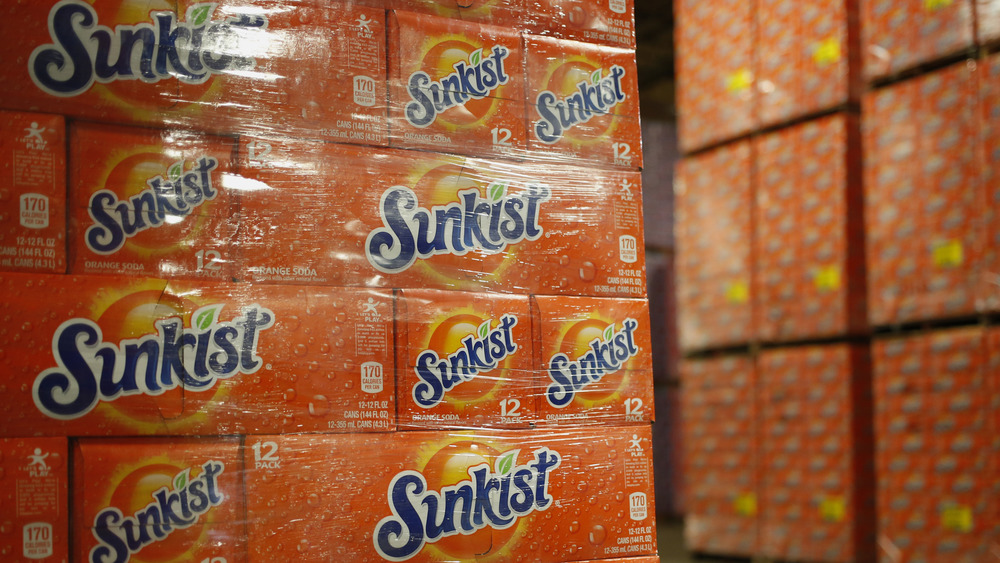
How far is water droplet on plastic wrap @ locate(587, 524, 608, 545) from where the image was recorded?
88.4 inches

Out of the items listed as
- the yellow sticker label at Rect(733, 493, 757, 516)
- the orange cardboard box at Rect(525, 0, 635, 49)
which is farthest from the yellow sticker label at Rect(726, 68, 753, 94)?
the orange cardboard box at Rect(525, 0, 635, 49)

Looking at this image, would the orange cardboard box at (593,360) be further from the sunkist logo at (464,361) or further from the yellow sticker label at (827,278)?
the yellow sticker label at (827,278)

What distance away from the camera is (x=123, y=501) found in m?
1.81

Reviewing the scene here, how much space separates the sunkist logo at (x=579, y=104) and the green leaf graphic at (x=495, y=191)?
182 millimetres

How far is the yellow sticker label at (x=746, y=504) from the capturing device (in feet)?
16.0

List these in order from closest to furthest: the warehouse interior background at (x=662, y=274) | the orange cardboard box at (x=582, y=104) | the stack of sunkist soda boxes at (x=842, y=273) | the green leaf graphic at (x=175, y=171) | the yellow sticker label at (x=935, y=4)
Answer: the green leaf graphic at (x=175, y=171)
the orange cardboard box at (x=582, y=104)
the stack of sunkist soda boxes at (x=842, y=273)
the yellow sticker label at (x=935, y=4)
the warehouse interior background at (x=662, y=274)

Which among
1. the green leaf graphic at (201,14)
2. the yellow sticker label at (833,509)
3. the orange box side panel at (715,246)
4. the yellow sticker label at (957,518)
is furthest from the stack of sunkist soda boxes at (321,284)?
the orange box side panel at (715,246)

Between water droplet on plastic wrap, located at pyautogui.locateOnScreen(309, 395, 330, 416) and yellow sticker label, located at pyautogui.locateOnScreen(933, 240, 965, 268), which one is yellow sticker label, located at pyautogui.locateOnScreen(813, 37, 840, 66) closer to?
yellow sticker label, located at pyautogui.locateOnScreen(933, 240, 965, 268)

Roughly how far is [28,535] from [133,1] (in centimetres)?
111

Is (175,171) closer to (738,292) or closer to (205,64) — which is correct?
(205,64)

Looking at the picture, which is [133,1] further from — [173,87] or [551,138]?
[551,138]

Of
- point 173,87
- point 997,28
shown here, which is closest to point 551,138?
point 173,87

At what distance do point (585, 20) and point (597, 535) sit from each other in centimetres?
136

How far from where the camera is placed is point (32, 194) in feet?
5.96
